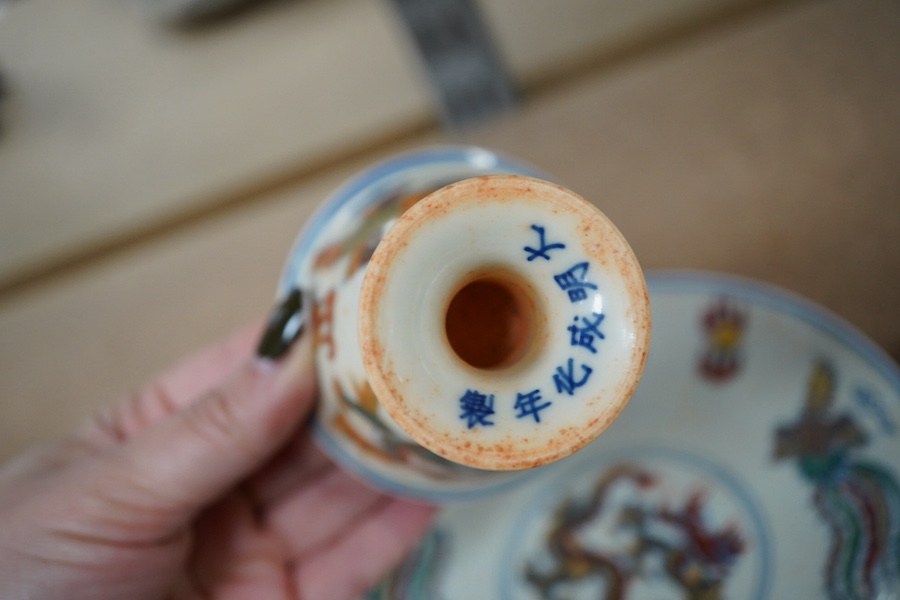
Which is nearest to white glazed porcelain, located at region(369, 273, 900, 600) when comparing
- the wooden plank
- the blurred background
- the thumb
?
the blurred background

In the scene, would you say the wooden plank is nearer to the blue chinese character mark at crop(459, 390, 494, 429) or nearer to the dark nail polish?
the dark nail polish

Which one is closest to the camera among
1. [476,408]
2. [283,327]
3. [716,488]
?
[476,408]

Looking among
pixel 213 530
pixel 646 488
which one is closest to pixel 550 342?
pixel 646 488

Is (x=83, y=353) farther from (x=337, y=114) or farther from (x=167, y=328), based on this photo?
(x=337, y=114)

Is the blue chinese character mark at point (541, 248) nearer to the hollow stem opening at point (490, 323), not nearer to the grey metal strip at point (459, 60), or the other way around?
the hollow stem opening at point (490, 323)

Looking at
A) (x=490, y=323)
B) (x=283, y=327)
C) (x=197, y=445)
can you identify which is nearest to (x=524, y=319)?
(x=490, y=323)

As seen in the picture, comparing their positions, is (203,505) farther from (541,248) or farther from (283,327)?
(541,248)
